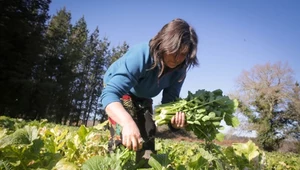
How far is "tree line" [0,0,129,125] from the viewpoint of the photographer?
22.7m

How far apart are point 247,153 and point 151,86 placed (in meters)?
1.06

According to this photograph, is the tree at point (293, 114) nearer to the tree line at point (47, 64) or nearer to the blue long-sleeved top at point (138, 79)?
the tree line at point (47, 64)

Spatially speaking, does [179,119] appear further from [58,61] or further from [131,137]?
[58,61]

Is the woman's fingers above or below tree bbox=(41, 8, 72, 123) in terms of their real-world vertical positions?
below

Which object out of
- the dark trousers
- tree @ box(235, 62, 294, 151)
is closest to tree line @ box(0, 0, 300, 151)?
tree @ box(235, 62, 294, 151)

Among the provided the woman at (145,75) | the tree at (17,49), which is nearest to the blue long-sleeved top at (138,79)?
the woman at (145,75)

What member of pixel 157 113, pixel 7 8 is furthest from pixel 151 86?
pixel 7 8

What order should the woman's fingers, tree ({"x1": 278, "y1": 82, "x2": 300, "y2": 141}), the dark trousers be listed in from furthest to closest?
tree ({"x1": 278, "y1": 82, "x2": 300, "y2": 141}), the dark trousers, the woman's fingers

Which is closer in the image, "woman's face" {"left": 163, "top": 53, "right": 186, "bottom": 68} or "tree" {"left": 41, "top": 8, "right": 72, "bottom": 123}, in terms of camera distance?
"woman's face" {"left": 163, "top": 53, "right": 186, "bottom": 68}

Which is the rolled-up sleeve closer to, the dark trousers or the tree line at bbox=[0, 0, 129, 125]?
the dark trousers

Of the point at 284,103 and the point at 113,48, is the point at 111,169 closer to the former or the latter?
the point at 284,103

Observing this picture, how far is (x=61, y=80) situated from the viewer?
34.6 m

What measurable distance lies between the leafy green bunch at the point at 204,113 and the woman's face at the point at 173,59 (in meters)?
0.32

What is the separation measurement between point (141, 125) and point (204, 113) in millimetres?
629
